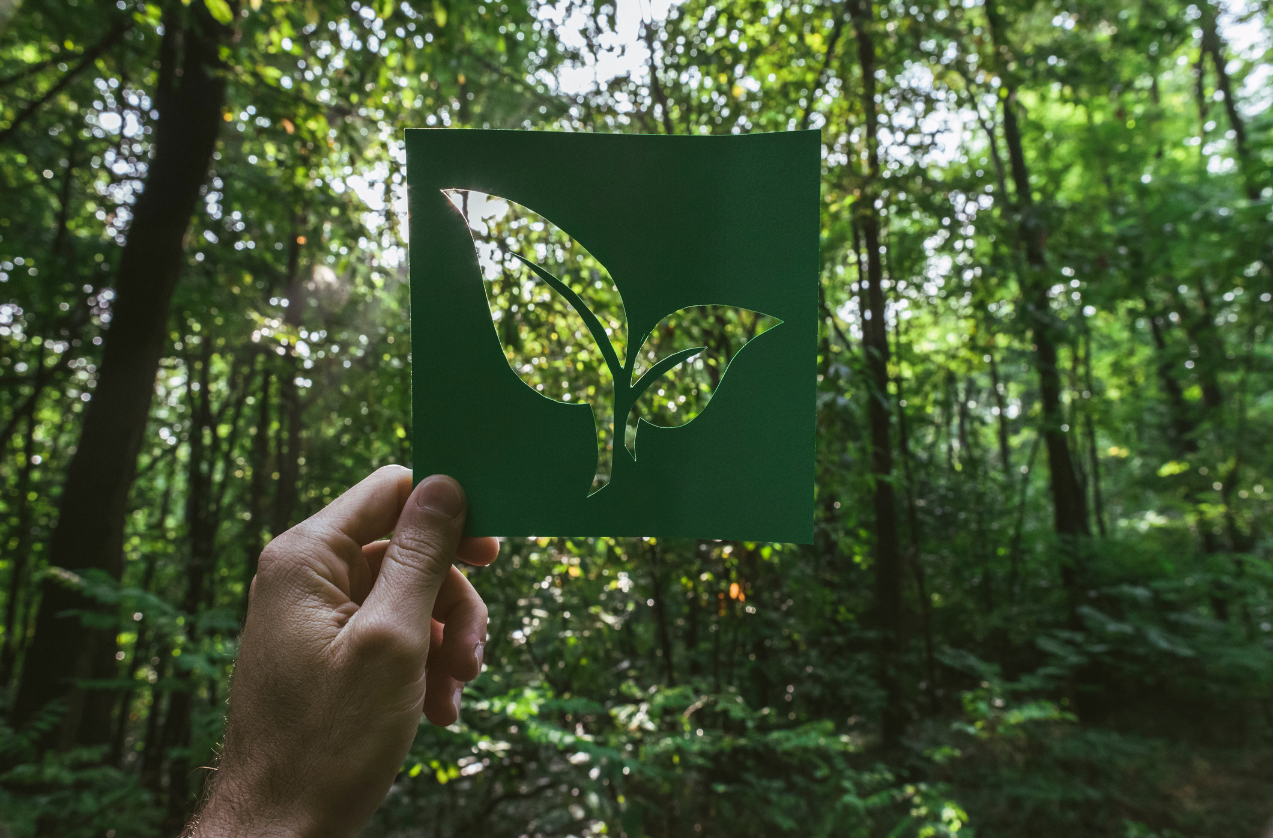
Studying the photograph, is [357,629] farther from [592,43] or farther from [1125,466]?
[1125,466]

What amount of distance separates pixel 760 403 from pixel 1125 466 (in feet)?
47.8

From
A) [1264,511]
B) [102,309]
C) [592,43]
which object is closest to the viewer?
[592,43]

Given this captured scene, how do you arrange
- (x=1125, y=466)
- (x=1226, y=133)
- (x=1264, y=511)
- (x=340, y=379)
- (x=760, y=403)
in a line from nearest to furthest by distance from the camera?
(x=760, y=403)
(x=340, y=379)
(x=1264, y=511)
(x=1226, y=133)
(x=1125, y=466)

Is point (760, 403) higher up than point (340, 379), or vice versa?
point (340, 379)

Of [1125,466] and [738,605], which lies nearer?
[738,605]

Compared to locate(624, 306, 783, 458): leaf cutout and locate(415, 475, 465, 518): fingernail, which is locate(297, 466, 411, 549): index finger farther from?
locate(624, 306, 783, 458): leaf cutout

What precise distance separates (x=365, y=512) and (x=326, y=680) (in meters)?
0.30

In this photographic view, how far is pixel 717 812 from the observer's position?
306 cm

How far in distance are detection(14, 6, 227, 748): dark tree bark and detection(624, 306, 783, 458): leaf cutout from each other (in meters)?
2.84

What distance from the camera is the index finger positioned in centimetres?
103

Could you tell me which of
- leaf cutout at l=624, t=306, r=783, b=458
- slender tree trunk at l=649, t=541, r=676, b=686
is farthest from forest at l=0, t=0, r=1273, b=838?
leaf cutout at l=624, t=306, r=783, b=458

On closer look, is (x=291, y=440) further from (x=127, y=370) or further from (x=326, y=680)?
(x=326, y=680)

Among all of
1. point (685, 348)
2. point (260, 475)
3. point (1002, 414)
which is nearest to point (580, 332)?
point (685, 348)

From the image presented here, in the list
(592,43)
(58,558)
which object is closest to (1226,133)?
(592,43)
